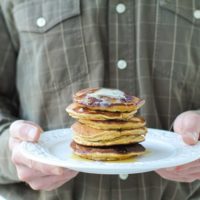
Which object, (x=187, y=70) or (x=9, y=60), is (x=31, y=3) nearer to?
(x=9, y=60)

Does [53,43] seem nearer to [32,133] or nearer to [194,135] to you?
[32,133]

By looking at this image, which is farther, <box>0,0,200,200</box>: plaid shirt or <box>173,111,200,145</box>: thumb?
<box>0,0,200,200</box>: plaid shirt

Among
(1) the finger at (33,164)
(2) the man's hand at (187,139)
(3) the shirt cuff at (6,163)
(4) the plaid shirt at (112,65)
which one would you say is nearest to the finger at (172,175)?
(2) the man's hand at (187,139)

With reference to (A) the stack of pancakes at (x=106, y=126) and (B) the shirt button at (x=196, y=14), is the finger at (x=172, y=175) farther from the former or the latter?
(B) the shirt button at (x=196, y=14)

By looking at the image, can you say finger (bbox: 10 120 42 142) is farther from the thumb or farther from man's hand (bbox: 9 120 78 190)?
the thumb

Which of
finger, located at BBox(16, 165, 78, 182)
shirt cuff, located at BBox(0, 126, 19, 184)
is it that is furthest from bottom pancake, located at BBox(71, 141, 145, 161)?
shirt cuff, located at BBox(0, 126, 19, 184)

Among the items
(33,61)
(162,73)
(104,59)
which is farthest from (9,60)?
(162,73)
